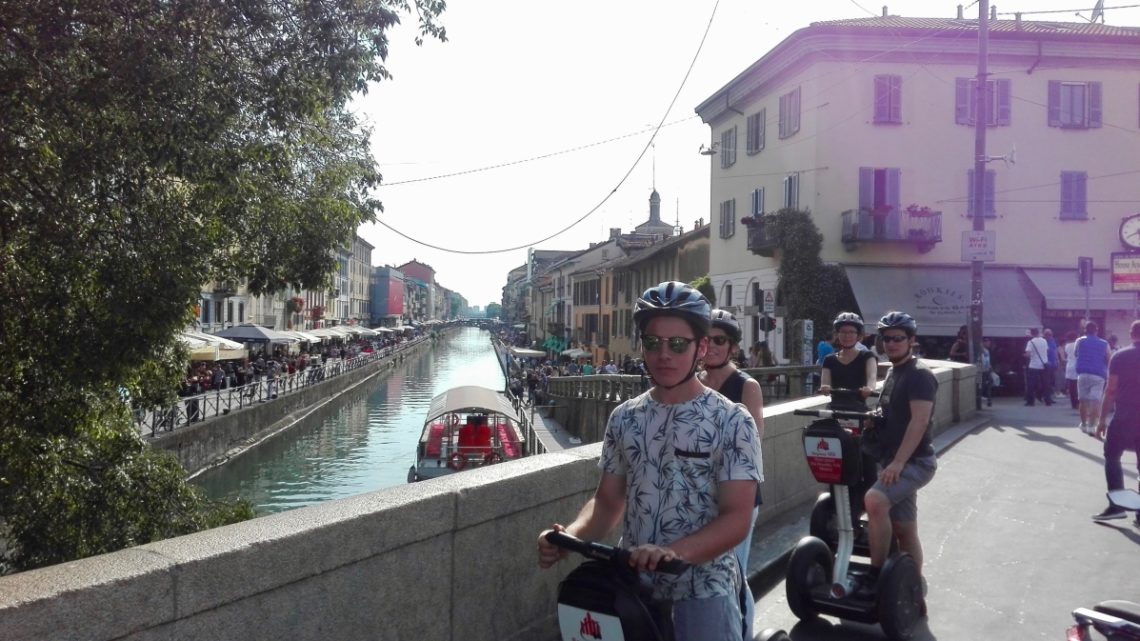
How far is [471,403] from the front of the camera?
27781mm

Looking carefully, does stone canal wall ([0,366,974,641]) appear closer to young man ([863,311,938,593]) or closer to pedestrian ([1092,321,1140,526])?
young man ([863,311,938,593])

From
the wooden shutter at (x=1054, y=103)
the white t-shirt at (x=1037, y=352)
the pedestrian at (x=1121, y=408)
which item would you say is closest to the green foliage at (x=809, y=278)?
the wooden shutter at (x=1054, y=103)

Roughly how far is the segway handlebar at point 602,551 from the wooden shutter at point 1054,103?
101 ft

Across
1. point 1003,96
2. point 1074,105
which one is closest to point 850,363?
point 1003,96

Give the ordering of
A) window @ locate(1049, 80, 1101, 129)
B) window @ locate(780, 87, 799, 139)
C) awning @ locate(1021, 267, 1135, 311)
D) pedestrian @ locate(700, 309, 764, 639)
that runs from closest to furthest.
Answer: pedestrian @ locate(700, 309, 764, 639) < awning @ locate(1021, 267, 1135, 311) < window @ locate(1049, 80, 1101, 129) < window @ locate(780, 87, 799, 139)

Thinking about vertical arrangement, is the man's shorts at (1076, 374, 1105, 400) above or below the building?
below

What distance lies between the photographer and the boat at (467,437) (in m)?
23.8

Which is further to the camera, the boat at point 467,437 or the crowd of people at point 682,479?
the boat at point 467,437

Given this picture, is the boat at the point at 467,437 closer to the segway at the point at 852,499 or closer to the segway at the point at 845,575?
the segway at the point at 852,499

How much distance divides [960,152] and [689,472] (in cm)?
2962

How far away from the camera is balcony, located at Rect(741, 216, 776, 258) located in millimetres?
29769

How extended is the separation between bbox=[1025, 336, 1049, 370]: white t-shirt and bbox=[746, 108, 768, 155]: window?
1538 centimetres

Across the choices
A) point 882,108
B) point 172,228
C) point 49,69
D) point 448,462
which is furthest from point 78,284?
point 882,108

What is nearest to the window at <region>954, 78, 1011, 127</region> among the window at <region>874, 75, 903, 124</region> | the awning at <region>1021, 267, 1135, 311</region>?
the window at <region>874, 75, 903, 124</region>
